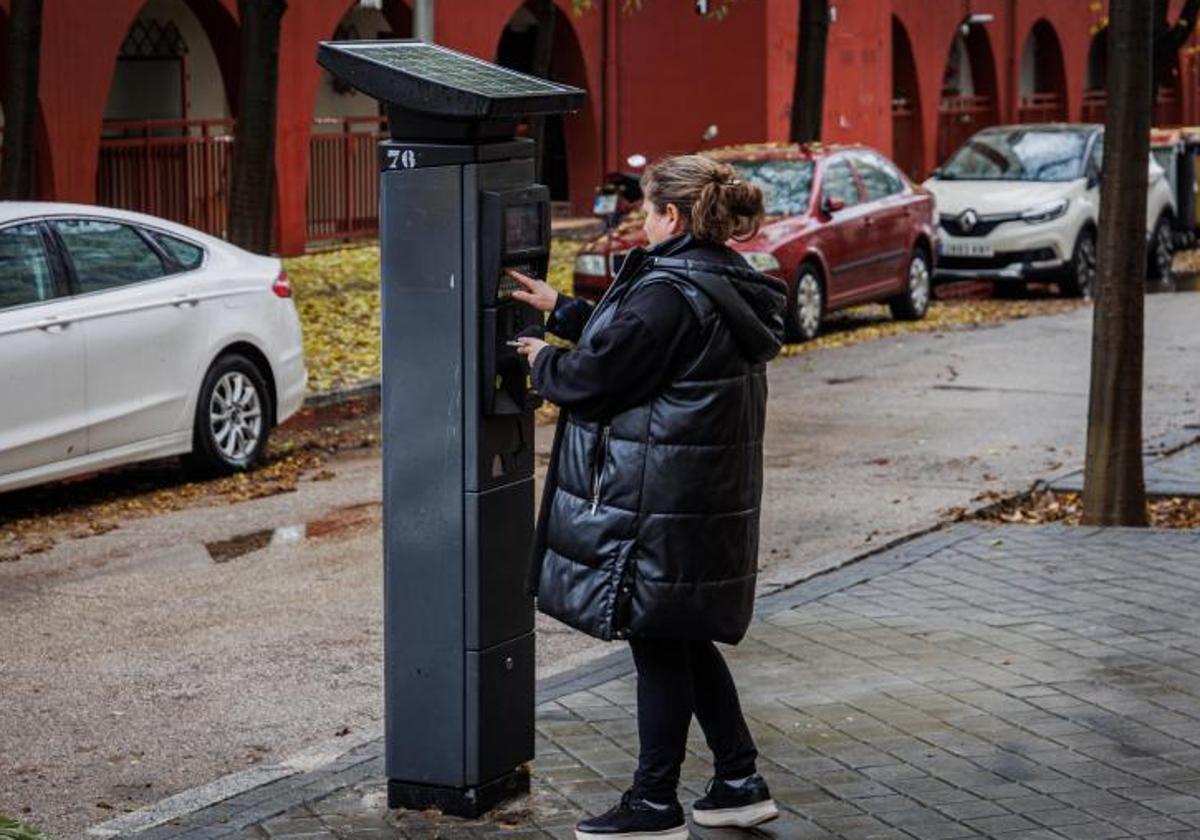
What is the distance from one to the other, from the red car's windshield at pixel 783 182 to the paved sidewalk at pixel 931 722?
31.9 ft

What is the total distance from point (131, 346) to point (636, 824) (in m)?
6.43

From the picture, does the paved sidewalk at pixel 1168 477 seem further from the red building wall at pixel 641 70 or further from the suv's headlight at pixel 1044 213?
the red building wall at pixel 641 70

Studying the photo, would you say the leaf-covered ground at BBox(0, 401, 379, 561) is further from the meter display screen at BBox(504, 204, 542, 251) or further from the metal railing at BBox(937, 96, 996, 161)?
the metal railing at BBox(937, 96, 996, 161)

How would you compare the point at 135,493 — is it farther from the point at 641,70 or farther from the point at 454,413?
the point at 641,70

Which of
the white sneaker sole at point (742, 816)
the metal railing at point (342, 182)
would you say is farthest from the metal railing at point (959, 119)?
the white sneaker sole at point (742, 816)

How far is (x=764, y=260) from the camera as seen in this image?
1770 centimetres

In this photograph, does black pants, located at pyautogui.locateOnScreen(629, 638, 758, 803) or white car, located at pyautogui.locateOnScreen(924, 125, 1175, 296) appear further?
white car, located at pyautogui.locateOnScreen(924, 125, 1175, 296)

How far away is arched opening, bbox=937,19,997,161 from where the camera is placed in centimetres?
3791

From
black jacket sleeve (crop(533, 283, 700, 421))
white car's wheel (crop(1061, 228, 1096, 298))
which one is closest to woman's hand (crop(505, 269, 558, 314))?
black jacket sleeve (crop(533, 283, 700, 421))

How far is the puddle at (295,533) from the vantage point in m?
10.3

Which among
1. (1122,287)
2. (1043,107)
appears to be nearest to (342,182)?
(1122,287)

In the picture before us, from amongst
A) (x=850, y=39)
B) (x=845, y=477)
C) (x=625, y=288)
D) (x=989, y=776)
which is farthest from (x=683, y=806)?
(x=850, y=39)

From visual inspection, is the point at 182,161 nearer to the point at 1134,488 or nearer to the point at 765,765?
the point at 1134,488

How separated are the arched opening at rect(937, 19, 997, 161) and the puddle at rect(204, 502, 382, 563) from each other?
27390 mm
